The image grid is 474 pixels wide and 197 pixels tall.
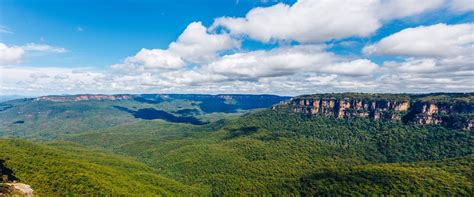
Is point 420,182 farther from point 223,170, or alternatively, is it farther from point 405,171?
point 223,170

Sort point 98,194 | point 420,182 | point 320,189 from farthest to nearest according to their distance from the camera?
point 320,189 → point 420,182 → point 98,194

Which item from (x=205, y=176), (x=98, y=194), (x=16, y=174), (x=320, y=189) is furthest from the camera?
(x=205, y=176)

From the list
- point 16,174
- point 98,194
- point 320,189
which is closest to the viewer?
point 16,174

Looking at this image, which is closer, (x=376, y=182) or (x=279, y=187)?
(x=376, y=182)

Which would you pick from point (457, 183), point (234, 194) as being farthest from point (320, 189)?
point (457, 183)

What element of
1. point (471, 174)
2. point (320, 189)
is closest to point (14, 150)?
point (320, 189)

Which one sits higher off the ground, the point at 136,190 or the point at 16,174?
the point at 16,174

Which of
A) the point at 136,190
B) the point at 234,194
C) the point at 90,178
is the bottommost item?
the point at 234,194

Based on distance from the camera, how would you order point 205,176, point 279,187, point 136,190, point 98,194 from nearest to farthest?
point 98,194 → point 136,190 → point 279,187 → point 205,176

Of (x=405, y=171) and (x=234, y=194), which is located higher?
(x=405, y=171)

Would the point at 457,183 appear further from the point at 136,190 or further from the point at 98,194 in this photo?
the point at 98,194
